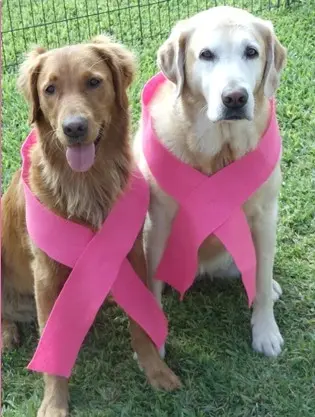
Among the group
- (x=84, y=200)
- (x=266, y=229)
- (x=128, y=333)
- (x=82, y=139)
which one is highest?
(x=82, y=139)

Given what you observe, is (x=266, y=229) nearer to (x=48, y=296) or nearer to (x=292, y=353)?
(x=292, y=353)

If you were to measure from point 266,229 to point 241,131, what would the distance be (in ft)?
1.60

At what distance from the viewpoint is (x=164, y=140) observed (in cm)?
327

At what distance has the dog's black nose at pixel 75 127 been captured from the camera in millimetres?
2771

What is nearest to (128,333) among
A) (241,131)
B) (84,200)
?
(84,200)

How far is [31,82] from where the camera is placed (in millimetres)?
2990

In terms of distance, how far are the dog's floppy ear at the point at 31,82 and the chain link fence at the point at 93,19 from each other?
297 centimetres

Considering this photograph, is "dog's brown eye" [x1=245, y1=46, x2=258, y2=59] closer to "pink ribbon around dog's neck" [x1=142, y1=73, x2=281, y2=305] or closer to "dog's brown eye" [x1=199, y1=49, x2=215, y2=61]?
"dog's brown eye" [x1=199, y1=49, x2=215, y2=61]

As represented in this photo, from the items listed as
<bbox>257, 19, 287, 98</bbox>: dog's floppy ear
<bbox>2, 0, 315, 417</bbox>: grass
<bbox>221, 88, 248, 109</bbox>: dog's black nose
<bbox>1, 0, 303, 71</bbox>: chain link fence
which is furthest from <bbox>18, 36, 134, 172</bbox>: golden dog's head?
<bbox>1, 0, 303, 71</bbox>: chain link fence

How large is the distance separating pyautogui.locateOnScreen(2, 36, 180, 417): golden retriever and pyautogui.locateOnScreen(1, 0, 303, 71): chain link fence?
2.96 m

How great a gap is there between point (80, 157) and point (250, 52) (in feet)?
2.69

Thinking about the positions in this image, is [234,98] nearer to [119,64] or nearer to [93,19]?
[119,64]

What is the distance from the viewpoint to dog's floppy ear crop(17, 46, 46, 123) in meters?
2.97

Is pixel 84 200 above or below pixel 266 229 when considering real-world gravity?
above
